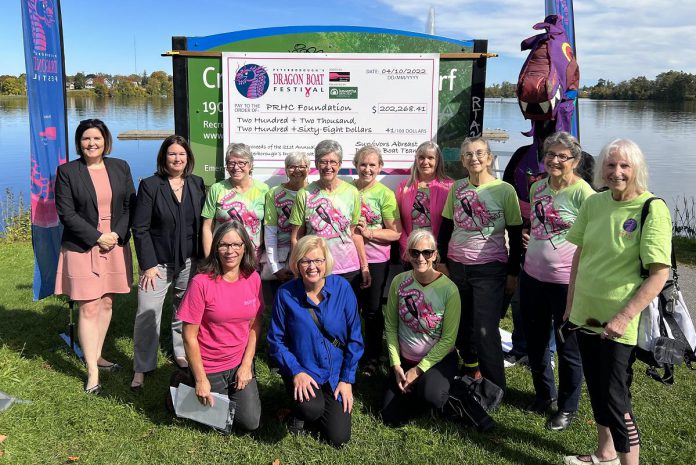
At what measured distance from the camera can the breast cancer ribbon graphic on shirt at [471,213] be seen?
349 cm

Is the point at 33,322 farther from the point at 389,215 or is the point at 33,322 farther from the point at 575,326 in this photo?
the point at 575,326

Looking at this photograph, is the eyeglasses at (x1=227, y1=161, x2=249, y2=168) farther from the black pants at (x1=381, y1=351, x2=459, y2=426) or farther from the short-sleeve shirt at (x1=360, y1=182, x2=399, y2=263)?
the black pants at (x1=381, y1=351, x2=459, y2=426)

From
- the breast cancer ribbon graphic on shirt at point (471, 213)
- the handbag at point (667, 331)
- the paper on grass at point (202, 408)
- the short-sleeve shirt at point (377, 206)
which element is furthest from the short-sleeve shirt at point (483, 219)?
→ the paper on grass at point (202, 408)

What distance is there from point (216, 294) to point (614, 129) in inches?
1021

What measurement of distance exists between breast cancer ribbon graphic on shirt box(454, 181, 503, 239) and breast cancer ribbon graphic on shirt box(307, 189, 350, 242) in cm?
78

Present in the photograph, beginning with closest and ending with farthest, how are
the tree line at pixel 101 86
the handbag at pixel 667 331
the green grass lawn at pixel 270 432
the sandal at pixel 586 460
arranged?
the handbag at pixel 667 331 → the sandal at pixel 586 460 → the green grass lawn at pixel 270 432 → the tree line at pixel 101 86

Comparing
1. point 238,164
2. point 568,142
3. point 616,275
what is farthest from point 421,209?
point 616,275

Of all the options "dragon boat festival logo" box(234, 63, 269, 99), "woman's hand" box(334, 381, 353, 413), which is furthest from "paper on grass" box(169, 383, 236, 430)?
"dragon boat festival logo" box(234, 63, 269, 99)

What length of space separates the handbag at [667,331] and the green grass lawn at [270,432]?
2.98ft

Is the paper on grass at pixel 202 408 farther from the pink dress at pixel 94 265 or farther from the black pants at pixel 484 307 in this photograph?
the black pants at pixel 484 307

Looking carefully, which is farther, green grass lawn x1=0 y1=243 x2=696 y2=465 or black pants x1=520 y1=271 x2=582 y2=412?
black pants x1=520 y1=271 x2=582 y2=412

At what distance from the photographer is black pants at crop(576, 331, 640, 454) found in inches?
103

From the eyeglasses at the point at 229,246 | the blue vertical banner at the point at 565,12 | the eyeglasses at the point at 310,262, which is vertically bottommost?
the eyeglasses at the point at 310,262

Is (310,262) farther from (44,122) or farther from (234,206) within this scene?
(44,122)
